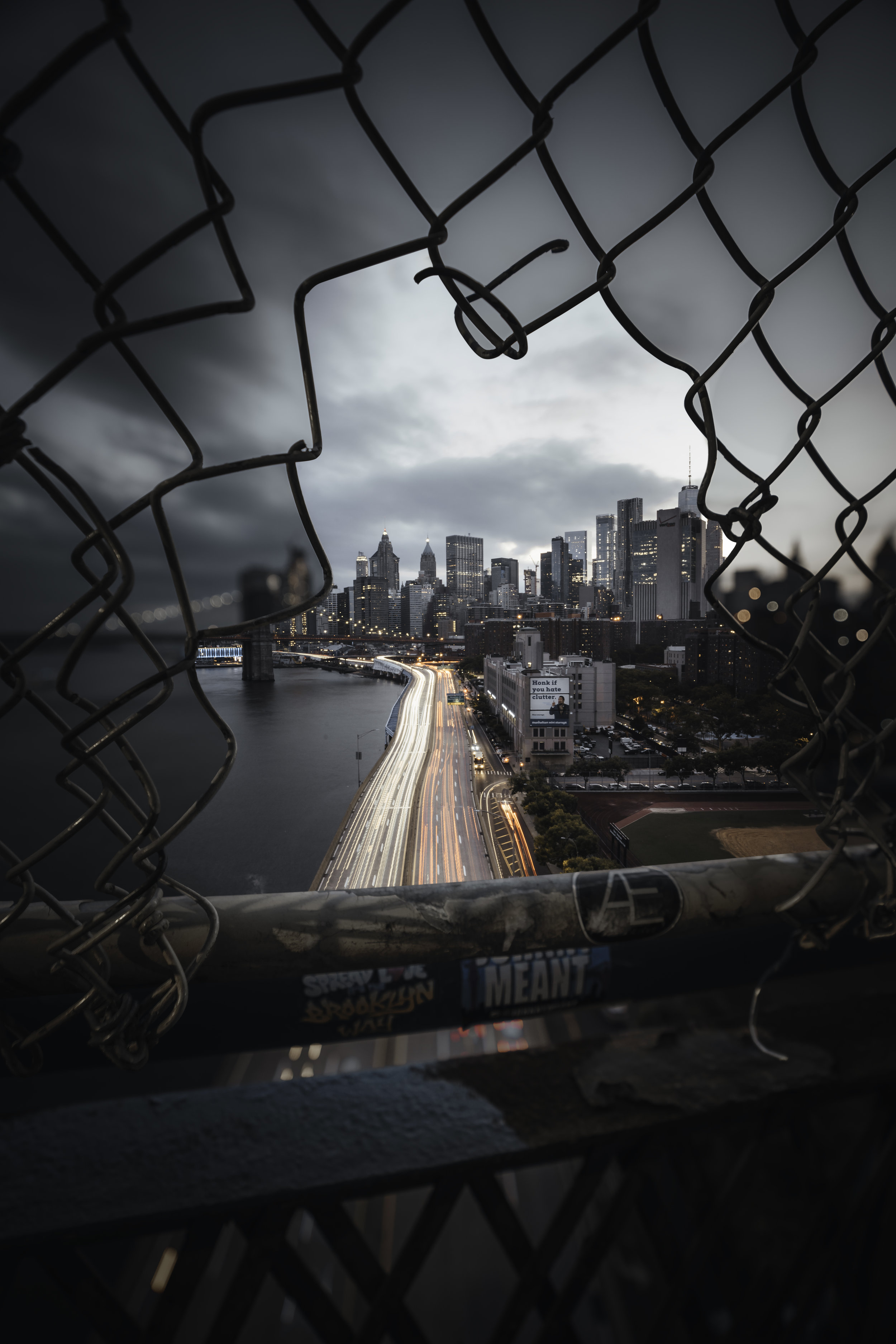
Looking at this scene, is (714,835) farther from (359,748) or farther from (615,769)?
(359,748)

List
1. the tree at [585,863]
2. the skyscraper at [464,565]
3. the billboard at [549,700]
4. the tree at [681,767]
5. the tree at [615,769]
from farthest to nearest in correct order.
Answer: the skyscraper at [464,565]
the billboard at [549,700]
the tree at [615,769]
the tree at [681,767]
the tree at [585,863]

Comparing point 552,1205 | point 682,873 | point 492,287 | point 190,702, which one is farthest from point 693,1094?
point 190,702

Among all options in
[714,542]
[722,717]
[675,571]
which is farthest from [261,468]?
[675,571]

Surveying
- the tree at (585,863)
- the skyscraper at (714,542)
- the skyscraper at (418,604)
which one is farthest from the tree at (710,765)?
the skyscraper at (418,604)

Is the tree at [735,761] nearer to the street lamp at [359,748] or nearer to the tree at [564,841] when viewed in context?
the tree at [564,841]

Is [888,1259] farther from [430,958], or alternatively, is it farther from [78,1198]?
[78,1198]
